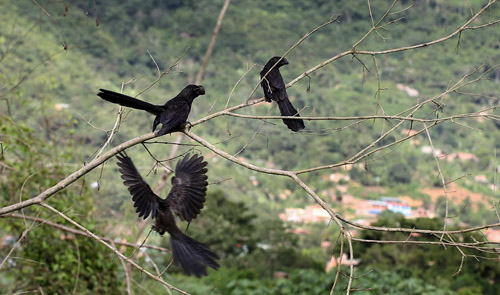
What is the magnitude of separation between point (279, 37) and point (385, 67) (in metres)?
3.21

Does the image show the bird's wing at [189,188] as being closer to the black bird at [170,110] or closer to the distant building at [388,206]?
the black bird at [170,110]

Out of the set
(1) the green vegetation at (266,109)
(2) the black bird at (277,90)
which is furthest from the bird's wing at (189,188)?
(1) the green vegetation at (266,109)

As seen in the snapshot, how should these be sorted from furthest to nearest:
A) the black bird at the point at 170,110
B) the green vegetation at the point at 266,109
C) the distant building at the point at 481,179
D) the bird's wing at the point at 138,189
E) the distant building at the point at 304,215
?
the distant building at the point at 481,179 < the distant building at the point at 304,215 < the green vegetation at the point at 266,109 < the bird's wing at the point at 138,189 < the black bird at the point at 170,110

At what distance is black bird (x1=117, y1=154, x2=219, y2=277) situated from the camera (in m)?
2.35

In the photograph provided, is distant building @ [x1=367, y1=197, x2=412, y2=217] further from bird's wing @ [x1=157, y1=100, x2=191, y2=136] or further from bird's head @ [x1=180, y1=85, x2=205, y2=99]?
bird's wing @ [x1=157, y1=100, x2=191, y2=136]

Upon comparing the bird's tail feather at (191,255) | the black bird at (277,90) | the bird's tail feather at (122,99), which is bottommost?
the bird's tail feather at (191,255)

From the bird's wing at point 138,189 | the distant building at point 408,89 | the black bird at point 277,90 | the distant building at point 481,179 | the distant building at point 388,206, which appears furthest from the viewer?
the distant building at point 408,89

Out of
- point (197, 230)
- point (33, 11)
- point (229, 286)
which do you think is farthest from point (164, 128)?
point (33, 11)

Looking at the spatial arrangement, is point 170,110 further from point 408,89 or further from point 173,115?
point 408,89

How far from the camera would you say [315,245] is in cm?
1362

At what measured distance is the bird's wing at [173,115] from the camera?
2.06m

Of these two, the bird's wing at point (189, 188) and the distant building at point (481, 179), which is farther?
the distant building at point (481, 179)

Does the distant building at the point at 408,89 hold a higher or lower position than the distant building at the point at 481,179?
higher

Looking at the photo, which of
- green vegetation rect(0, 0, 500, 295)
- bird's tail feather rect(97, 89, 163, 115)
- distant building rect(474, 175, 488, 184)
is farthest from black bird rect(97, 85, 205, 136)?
distant building rect(474, 175, 488, 184)
